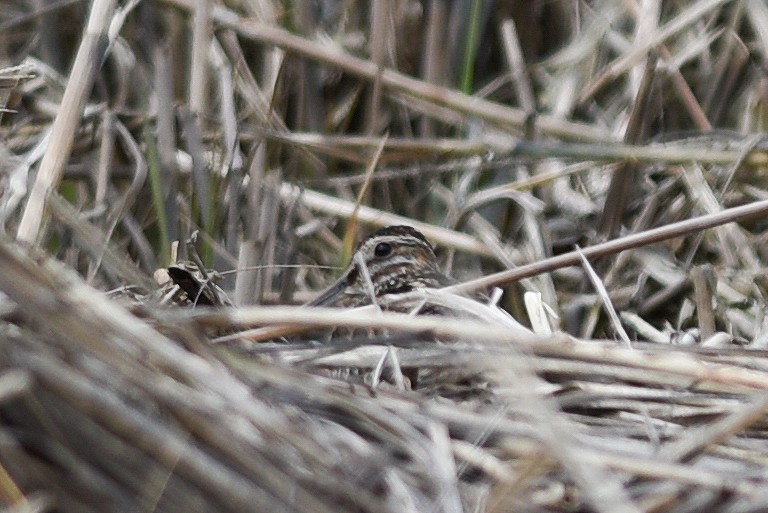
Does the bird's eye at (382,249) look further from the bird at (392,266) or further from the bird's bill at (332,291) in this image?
the bird's bill at (332,291)

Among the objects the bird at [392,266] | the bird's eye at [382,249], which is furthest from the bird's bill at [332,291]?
the bird's eye at [382,249]

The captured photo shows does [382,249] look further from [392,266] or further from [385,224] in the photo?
[385,224]

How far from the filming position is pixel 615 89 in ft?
12.0

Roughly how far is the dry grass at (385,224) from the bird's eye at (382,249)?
0.07 metres

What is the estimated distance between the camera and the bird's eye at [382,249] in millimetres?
3035

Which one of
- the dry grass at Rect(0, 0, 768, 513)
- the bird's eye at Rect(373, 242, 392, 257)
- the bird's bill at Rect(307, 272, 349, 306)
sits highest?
the dry grass at Rect(0, 0, 768, 513)

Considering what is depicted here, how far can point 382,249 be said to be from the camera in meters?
3.05

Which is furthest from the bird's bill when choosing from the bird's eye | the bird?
the bird's eye

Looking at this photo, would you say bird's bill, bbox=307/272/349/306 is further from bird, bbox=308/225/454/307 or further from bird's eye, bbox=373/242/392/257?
bird's eye, bbox=373/242/392/257

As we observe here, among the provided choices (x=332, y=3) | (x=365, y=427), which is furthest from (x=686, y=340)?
(x=332, y=3)

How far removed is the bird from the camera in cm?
290

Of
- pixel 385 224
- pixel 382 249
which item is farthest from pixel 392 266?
pixel 385 224

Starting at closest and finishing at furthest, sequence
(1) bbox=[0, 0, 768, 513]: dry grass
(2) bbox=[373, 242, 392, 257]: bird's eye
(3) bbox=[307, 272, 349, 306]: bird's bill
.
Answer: (1) bbox=[0, 0, 768, 513]: dry grass, (3) bbox=[307, 272, 349, 306]: bird's bill, (2) bbox=[373, 242, 392, 257]: bird's eye

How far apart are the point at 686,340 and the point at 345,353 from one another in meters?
0.74
